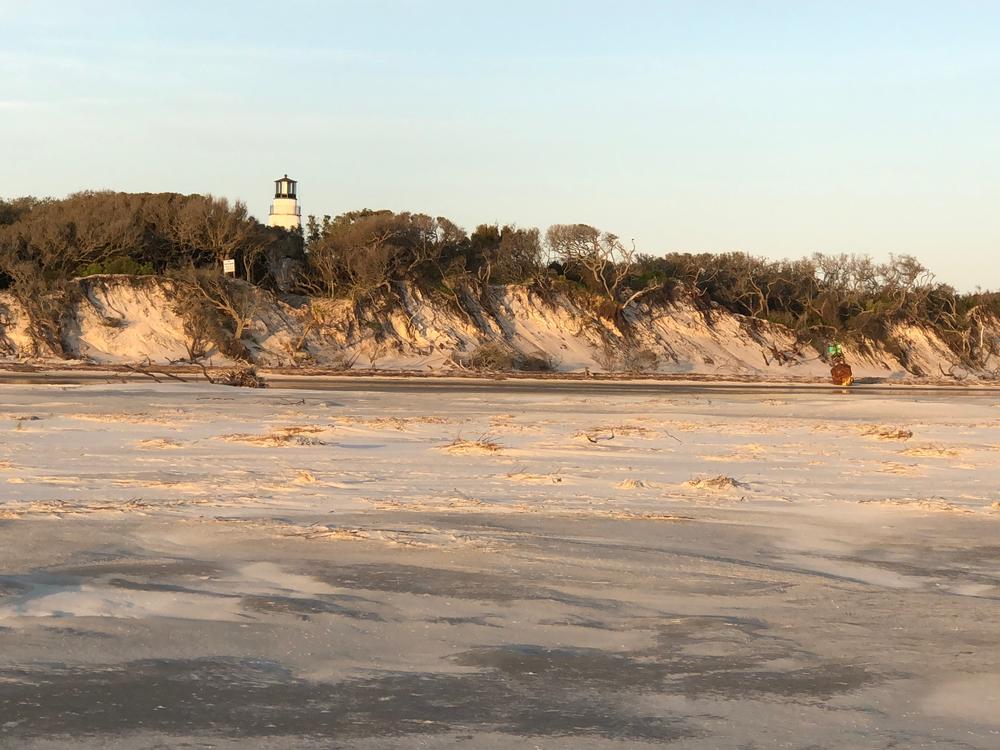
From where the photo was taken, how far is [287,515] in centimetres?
890

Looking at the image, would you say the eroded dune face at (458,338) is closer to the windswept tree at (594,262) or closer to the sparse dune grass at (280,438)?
the windswept tree at (594,262)

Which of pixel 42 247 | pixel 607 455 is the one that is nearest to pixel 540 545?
pixel 607 455

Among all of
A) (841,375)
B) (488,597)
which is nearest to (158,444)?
(488,597)

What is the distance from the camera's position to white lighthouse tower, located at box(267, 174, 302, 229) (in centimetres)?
6506

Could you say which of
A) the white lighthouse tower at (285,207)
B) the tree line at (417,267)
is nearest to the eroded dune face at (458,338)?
the tree line at (417,267)

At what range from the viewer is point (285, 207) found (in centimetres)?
6662

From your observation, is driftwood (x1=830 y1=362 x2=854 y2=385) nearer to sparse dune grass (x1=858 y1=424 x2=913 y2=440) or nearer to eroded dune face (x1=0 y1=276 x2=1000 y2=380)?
eroded dune face (x1=0 y1=276 x2=1000 y2=380)

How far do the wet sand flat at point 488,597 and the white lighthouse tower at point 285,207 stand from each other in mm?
52202

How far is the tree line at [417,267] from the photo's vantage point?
139ft

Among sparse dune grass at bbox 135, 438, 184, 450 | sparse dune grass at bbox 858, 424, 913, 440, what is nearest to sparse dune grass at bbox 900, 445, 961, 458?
sparse dune grass at bbox 858, 424, 913, 440

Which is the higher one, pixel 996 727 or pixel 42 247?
pixel 42 247

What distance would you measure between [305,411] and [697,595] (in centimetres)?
1335

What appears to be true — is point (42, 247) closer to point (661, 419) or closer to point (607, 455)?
point (661, 419)

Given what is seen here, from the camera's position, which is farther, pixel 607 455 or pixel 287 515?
pixel 607 455
